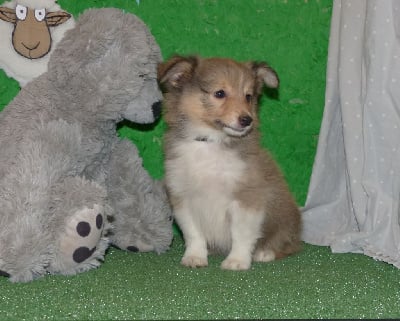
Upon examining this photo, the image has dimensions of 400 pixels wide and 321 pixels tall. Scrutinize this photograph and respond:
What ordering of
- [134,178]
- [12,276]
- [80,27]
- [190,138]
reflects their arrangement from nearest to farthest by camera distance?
[12,276], [80,27], [190,138], [134,178]

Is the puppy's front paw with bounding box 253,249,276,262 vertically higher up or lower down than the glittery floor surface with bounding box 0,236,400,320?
lower down

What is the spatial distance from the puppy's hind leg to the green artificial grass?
0.27ft

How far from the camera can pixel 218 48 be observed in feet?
14.0

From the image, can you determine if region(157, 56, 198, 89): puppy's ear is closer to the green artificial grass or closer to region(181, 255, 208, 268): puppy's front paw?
the green artificial grass

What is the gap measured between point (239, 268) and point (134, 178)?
0.85 meters

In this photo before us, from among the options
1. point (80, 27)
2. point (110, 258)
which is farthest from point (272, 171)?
point (80, 27)

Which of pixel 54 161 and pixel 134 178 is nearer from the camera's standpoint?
pixel 54 161

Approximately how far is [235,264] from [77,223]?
858 mm

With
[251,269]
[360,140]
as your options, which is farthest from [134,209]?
[360,140]

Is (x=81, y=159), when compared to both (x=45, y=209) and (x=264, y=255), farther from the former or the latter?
(x=264, y=255)

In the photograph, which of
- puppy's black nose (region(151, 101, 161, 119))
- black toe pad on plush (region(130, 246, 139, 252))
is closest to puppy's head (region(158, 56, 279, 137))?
puppy's black nose (region(151, 101, 161, 119))

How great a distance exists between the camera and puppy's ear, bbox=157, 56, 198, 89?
11.3ft

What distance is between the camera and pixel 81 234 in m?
3.01

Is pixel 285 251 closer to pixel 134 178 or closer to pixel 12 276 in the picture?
pixel 134 178
